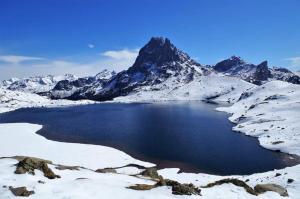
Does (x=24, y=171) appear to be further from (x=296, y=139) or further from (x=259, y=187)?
(x=296, y=139)

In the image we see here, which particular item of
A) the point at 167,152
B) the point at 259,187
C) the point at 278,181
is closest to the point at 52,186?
the point at 259,187

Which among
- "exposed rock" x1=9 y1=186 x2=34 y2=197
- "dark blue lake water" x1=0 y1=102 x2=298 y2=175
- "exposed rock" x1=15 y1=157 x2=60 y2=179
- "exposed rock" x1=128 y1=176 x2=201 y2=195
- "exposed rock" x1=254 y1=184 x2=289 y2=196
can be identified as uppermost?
"exposed rock" x1=15 y1=157 x2=60 y2=179

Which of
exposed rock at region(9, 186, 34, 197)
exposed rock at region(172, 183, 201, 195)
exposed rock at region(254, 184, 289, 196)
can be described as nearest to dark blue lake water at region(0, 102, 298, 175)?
exposed rock at region(254, 184, 289, 196)

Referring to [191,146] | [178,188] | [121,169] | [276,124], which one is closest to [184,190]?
[178,188]

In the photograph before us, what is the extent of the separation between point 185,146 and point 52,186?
2500 inches

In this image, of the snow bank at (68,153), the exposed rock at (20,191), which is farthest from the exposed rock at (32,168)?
the snow bank at (68,153)

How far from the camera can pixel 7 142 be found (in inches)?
3469

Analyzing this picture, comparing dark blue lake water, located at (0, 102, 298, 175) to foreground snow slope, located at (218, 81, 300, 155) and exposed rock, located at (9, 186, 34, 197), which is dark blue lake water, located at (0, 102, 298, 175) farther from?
exposed rock, located at (9, 186, 34, 197)

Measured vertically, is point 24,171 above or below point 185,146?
above

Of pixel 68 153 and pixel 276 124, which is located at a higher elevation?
pixel 276 124

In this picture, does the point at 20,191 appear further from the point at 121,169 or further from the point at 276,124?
the point at 276,124

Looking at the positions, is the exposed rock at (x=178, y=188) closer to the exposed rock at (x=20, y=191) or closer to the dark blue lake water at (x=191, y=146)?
the exposed rock at (x=20, y=191)

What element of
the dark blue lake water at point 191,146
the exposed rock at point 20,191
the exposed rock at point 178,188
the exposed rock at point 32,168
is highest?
the exposed rock at point 32,168

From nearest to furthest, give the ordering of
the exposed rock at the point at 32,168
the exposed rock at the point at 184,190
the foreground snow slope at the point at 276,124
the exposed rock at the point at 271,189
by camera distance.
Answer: the exposed rock at the point at 184,190 < the exposed rock at the point at 32,168 < the exposed rock at the point at 271,189 < the foreground snow slope at the point at 276,124
